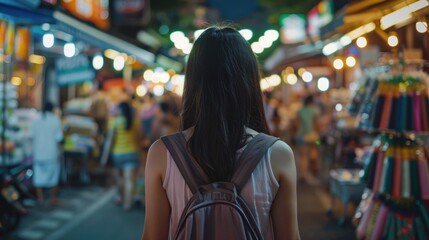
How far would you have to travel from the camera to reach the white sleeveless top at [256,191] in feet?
7.01

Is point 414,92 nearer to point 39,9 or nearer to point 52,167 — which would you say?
point 39,9

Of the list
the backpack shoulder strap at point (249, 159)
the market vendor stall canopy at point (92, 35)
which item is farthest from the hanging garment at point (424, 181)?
the market vendor stall canopy at point (92, 35)

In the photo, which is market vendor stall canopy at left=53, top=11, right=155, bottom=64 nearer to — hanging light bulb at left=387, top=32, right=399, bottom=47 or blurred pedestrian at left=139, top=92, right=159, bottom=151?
blurred pedestrian at left=139, top=92, right=159, bottom=151

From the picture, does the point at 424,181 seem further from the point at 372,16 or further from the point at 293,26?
the point at 293,26

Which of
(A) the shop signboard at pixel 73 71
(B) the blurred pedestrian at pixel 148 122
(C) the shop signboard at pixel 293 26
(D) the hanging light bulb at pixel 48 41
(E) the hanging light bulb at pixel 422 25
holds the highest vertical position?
(C) the shop signboard at pixel 293 26

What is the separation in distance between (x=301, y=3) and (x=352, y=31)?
2184 centimetres

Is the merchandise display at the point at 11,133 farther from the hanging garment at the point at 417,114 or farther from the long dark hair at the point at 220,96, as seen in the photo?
the long dark hair at the point at 220,96

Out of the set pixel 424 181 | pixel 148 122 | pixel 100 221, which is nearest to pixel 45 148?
pixel 100 221

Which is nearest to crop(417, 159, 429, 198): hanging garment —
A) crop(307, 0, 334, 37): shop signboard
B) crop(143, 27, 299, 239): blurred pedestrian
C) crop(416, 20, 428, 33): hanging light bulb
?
crop(416, 20, 428, 33): hanging light bulb

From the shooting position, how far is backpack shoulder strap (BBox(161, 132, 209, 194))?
2145 millimetres

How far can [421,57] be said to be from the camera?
24.4 feet

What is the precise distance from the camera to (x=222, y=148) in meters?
2.14

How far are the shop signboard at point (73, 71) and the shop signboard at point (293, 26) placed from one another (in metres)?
19.2

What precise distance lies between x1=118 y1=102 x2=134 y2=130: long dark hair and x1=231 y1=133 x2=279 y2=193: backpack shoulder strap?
7404 mm
